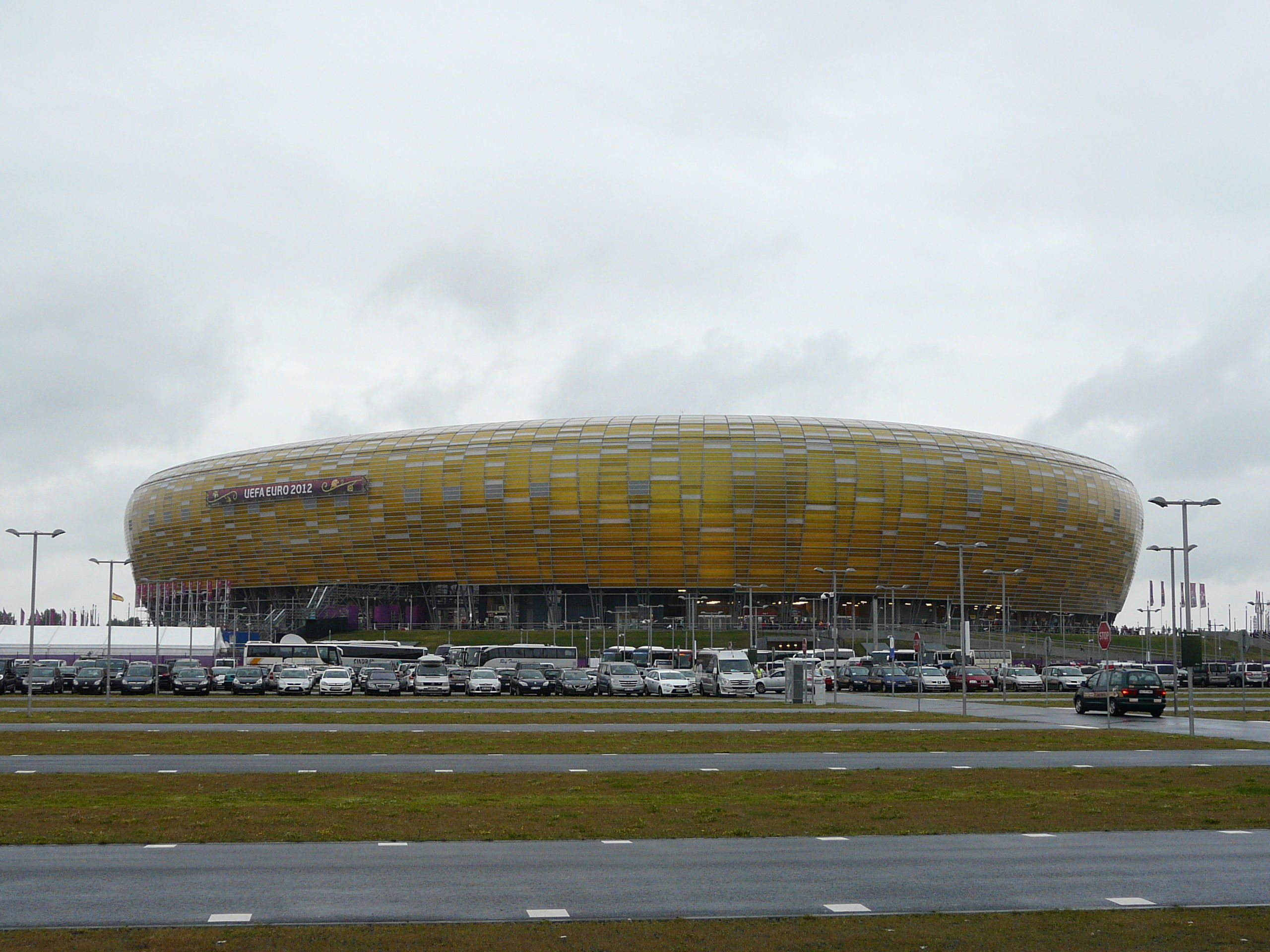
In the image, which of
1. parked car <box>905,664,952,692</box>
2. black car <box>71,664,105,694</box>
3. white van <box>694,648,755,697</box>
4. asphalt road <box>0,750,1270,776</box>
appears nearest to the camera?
asphalt road <box>0,750,1270,776</box>

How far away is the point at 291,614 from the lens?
508 feet

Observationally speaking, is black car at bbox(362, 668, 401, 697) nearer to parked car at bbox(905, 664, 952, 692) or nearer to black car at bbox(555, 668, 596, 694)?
black car at bbox(555, 668, 596, 694)

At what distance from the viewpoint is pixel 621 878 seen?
13.6 meters

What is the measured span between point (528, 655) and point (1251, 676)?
55.8 meters

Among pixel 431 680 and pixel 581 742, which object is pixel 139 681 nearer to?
pixel 431 680

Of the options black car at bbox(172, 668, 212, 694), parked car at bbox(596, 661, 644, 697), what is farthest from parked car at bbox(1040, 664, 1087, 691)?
black car at bbox(172, 668, 212, 694)

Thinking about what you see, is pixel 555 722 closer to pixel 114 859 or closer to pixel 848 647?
pixel 114 859

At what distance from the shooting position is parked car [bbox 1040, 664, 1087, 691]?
8256cm

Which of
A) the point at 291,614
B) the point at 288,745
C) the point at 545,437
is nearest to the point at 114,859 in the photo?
the point at 288,745

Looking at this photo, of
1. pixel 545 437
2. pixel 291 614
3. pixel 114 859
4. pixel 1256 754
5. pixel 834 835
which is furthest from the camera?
pixel 291 614

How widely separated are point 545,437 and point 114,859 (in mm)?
121685

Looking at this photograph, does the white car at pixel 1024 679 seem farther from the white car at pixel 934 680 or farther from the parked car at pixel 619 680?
the parked car at pixel 619 680

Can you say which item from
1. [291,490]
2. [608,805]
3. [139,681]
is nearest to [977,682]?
[139,681]

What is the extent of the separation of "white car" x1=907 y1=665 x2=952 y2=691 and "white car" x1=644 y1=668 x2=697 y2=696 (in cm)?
1584
